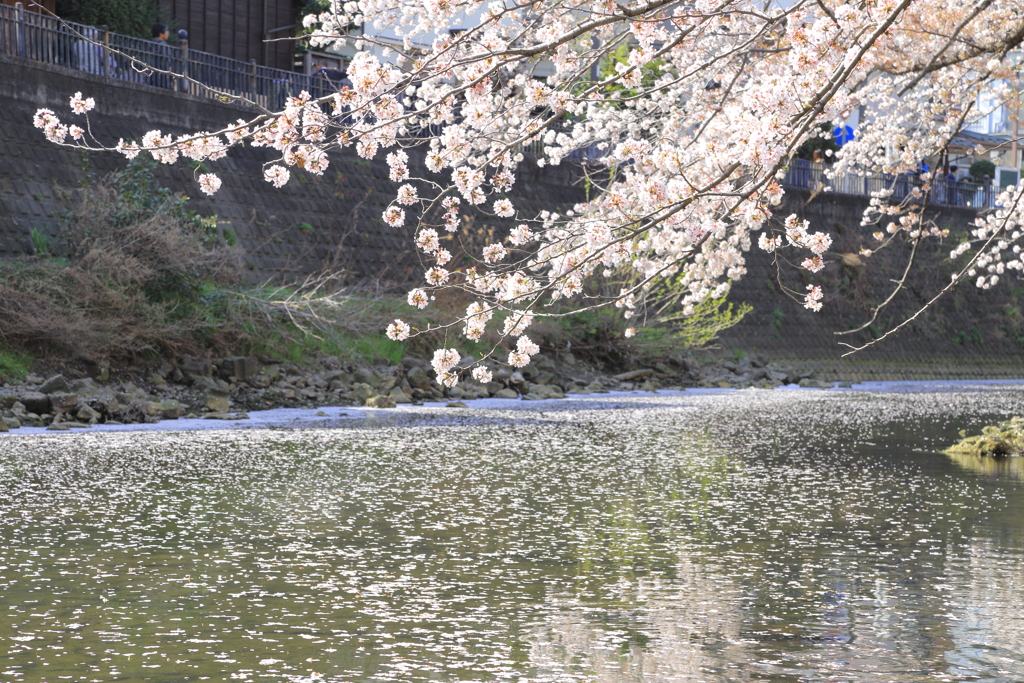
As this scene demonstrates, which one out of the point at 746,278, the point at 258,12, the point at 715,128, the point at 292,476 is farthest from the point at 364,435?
the point at 258,12

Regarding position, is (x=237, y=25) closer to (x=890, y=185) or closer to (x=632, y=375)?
(x=632, y=375)

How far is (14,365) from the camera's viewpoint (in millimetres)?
13516

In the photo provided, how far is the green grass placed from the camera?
13.3 m

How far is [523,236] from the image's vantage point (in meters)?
6.13

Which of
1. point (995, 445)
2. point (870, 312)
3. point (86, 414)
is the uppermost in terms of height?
point (870, 312)

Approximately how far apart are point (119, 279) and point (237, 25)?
16049 mm

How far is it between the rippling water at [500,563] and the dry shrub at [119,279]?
12.2 ft

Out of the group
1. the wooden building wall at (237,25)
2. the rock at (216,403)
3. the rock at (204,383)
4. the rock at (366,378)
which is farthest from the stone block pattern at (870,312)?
the rock at (216,403)

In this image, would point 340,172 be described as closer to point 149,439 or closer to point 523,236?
point 149,439

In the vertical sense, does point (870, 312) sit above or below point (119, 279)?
above

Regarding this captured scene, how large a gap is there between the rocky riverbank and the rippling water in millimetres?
1672

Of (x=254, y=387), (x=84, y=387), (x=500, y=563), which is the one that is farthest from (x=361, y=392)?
(x=500, y=563)

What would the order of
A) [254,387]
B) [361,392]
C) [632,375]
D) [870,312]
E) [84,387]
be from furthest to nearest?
[870,312], [632,375], [361,392], [254,387], [84,387]

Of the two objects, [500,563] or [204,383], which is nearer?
[500,563]
